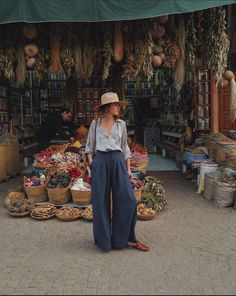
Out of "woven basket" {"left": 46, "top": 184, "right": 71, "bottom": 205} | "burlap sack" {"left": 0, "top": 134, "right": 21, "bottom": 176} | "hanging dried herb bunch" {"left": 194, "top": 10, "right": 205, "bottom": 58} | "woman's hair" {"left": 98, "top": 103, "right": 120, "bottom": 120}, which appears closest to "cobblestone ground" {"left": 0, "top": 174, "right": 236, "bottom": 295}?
"woven basket" {"left": 46, "top": 184, "right": 71, "bottom": 205}

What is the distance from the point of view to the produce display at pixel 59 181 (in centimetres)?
703

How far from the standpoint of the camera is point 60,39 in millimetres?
7703

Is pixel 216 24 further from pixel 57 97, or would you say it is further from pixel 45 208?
pixel 57 97

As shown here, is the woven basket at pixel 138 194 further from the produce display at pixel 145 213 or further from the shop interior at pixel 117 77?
the shop interior at pixel 117 77

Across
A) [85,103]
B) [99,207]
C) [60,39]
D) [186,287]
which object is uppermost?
[60,39]

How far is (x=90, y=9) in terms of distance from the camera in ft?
21.9

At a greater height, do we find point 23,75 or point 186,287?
point 23,75

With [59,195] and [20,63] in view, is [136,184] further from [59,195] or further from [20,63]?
[20,63]

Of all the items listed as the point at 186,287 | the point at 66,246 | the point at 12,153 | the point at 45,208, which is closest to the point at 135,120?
the point at 12,153

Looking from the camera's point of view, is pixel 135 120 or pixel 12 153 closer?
pixel 12 153

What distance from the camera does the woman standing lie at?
198 inches

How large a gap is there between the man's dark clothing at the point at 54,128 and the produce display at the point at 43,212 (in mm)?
3364

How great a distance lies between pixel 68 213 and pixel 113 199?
1621 millimetres

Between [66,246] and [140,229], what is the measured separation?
120 centimetres
